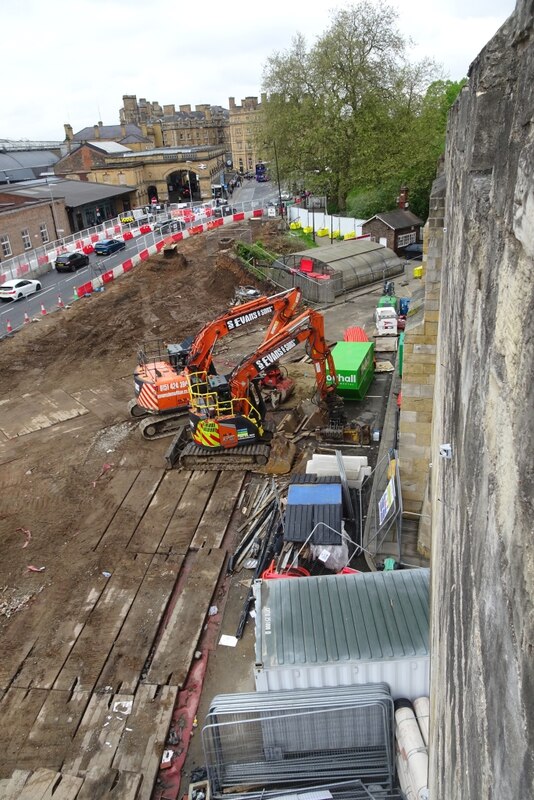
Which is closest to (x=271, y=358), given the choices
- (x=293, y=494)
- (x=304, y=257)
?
(x=293, y=494)

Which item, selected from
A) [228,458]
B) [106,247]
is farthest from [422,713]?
[106,247]

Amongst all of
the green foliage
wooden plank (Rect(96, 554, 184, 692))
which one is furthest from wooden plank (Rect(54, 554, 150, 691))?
the green foliage

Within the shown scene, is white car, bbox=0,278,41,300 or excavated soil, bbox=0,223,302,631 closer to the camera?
excavated soil, bbox=0,223,302,631

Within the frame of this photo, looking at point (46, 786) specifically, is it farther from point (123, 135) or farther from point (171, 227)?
point (123, 135)

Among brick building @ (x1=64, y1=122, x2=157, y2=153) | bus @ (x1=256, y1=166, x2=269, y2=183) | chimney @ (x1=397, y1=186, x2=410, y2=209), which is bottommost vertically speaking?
chimney @ (x1=397, y1=186, x2=410, y2=209)

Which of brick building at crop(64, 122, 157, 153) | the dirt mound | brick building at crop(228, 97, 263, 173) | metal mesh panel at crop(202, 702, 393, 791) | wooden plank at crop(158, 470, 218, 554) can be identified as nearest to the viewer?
metal mesh panel at crop(202, 702, 393, 791)

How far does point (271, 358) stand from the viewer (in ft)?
50.9

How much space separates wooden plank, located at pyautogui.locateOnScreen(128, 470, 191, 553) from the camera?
1309 cm

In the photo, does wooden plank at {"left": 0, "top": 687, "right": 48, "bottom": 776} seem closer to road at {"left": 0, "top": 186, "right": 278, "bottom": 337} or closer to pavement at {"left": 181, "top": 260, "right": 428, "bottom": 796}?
pavement at {"left": 181, "top": 260, "right": 428, "bottom": 796}

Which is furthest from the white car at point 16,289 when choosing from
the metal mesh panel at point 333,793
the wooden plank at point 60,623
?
the metal mesh panel at point 333,793

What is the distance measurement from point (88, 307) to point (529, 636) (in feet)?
101

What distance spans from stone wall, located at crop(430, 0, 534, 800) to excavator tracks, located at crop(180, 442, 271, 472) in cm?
1276

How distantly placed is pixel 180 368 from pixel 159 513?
5.65m

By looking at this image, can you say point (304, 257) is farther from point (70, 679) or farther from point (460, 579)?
point (460, 579)
